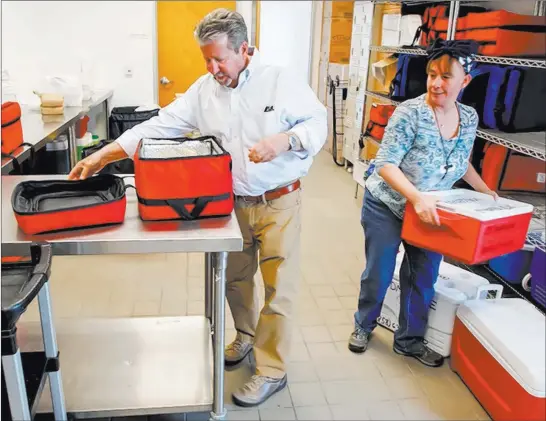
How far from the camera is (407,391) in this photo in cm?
216

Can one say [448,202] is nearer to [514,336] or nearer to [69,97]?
[514,336]

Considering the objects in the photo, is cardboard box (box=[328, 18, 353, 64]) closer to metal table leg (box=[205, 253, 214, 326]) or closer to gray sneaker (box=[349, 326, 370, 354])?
gray sneaker (box=[349, 326, 370, 354])

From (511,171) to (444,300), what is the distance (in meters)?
1.17

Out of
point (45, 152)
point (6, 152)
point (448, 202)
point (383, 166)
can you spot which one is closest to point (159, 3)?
point (45, 152)

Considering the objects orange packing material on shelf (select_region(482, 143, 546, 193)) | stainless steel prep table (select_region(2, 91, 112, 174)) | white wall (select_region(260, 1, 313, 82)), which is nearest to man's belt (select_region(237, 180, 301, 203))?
stainless steel prep table (select_region(2, 91, 112, 174))

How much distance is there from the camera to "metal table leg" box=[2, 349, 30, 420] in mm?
1258

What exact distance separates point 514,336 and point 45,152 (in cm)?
331

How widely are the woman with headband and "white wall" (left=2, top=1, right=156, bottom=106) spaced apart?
370cm

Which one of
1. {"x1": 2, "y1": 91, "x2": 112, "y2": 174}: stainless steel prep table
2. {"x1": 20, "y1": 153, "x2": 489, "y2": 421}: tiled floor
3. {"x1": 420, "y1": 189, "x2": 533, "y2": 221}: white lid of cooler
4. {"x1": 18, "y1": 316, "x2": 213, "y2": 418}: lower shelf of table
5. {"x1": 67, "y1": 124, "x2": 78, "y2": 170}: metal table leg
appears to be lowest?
{"x1": 20, "y1": 153, "x2": 489, "y2": 421}: tiled floor

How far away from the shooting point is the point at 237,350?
2.28 m

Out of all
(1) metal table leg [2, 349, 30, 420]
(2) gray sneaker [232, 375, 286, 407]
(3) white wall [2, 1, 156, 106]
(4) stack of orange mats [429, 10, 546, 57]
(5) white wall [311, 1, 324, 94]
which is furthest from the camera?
(5) white wall [311, 1, 324, 94]

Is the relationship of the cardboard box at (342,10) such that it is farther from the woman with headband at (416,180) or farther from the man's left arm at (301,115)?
the man's left arm at (301,115)

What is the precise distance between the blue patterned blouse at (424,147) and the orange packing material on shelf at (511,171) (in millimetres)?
1093

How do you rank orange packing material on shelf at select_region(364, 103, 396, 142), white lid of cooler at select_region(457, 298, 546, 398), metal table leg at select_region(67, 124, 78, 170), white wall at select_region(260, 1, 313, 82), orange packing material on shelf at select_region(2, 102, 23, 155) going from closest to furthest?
white lid of cooler at select_region(457, 298, 546, 398) → orange packing material on shelf at select_region(2, 102, 23, 155) → metal table leg at select_region(67, 124, 78, 170) → orange packing material on shelf at select_region(364, 103, 396, 142) → white wall at select_region(260, 1, 313, 82)
